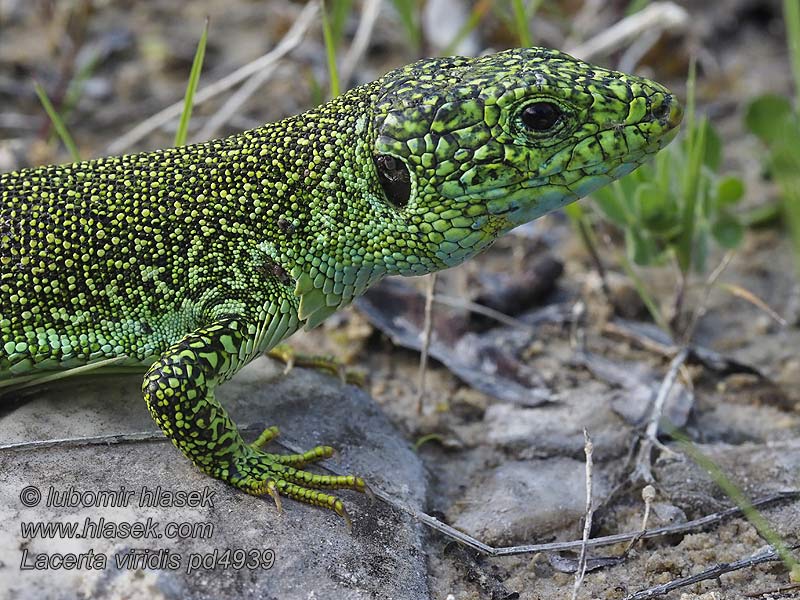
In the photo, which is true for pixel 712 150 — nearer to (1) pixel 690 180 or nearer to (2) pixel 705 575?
(1) pixel 690 180

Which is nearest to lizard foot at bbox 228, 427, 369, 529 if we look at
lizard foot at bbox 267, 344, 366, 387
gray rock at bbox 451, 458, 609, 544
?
gray rock at bbox 451, 458, 609, 544

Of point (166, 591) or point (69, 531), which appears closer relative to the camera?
point (166, 591)

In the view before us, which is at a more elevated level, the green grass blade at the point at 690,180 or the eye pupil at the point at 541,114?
the eye pupil at the point at 541,114

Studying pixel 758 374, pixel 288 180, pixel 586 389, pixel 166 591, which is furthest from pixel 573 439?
pixel 166 591

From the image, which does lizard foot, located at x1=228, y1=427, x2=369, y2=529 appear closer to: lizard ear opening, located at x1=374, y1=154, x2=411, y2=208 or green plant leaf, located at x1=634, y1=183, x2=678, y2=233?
lizard ear opening, located at x1=374, y1=154, x2=411, y2=208

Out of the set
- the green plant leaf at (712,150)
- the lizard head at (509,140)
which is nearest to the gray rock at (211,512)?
the lizard head at (509,140)

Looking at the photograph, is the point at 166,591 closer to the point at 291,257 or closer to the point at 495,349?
the point at 291,257

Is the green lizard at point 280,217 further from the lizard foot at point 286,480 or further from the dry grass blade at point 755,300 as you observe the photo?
the dry grass blade at point 755,300
